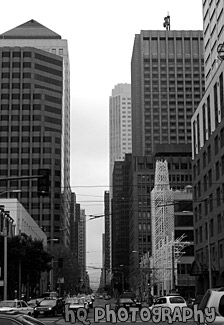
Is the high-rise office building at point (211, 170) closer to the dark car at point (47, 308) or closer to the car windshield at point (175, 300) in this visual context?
the dark car at point (47, 308)

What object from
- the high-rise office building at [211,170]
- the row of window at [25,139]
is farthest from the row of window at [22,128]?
the high-rise office building at [211,170]

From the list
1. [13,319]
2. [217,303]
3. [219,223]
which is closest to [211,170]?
[219,223]

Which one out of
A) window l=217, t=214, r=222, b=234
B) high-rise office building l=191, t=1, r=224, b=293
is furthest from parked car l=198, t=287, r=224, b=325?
window l=217, t=214, r=222, b=234

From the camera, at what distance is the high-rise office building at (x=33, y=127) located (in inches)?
6245

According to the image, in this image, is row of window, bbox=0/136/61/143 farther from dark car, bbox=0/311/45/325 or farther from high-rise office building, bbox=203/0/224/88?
dark car, bbox=0/311/45/325

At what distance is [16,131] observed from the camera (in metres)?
161

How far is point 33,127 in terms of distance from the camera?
16162 centimetres

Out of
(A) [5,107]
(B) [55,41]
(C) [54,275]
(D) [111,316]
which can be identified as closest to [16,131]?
(A) [5,107]

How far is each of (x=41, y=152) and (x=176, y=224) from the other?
160 feet

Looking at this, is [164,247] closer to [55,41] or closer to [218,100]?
[218,100]

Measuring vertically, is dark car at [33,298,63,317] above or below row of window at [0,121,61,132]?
below

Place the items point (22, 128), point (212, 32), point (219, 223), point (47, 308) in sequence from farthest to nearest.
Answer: point (22, 128)
point (212, 32)
point (219, 223)
point (47, 308)

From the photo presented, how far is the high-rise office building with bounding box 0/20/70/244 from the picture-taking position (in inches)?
Result: 6245

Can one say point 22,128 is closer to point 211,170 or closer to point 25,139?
point 25,139
